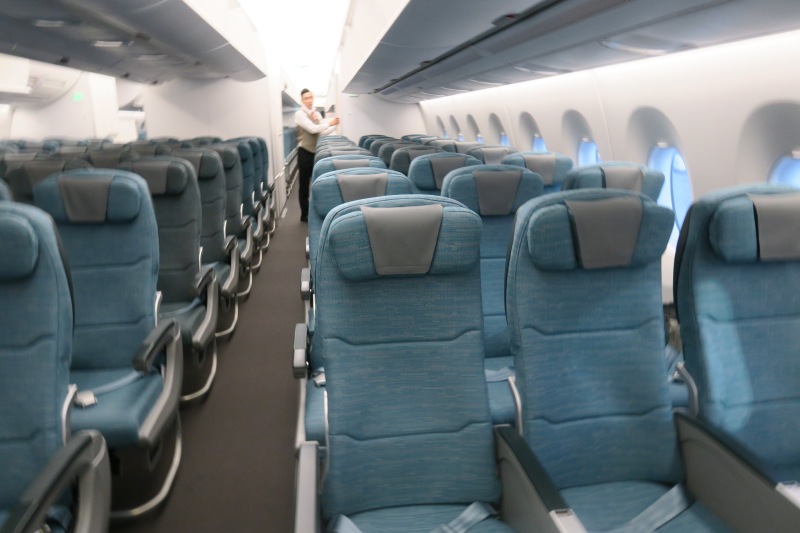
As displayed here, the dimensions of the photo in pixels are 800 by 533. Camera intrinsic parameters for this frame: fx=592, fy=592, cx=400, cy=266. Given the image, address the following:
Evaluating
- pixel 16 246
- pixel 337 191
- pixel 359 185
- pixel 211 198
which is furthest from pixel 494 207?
pixel 211 198

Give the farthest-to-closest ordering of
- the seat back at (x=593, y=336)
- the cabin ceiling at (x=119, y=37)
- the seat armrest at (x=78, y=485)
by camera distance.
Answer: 1. the cabin ceiling at (x=119, y=37)
2. the seat back at (x=593, y=336)
3. the seat armrest at (x=78, y=485)

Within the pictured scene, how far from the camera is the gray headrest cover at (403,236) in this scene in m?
1.81

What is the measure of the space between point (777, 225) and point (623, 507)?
105cm

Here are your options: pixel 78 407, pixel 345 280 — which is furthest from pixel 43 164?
pixel 345 280

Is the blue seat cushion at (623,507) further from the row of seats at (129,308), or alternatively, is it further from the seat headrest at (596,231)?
the row of seats at (129,308)

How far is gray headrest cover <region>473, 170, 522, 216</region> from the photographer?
2.98 meters

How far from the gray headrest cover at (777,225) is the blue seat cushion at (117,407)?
7.78 ft

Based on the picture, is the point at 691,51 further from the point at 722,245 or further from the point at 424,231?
the point at 424,231

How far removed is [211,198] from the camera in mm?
4547

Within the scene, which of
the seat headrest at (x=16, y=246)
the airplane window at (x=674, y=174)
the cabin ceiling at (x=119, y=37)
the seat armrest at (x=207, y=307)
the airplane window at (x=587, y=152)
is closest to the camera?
the seat headrest at (x=16, y=246)

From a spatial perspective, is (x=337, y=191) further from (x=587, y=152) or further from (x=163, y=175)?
(x=587, y=152)

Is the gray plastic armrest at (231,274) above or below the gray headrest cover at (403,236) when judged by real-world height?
below

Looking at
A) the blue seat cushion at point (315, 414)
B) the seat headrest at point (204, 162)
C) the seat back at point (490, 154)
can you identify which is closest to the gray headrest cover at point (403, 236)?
the blue seat cushion at point (315, 414)

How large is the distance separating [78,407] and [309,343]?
99 centimetres
